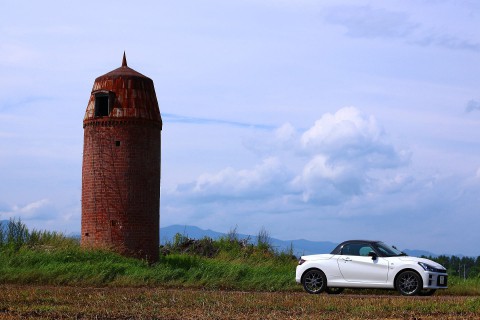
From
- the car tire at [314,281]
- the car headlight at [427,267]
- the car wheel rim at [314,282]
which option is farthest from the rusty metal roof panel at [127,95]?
the car headlight at [427,267]

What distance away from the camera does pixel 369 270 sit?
22703mm

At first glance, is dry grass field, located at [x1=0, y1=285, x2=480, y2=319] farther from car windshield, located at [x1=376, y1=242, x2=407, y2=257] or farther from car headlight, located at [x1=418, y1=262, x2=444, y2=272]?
car windshield, located at [x1=376, y1=242, x2=407, y2=257]

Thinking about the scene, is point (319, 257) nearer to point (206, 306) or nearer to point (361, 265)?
point (361, 265)

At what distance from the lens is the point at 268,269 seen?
28.6 meters

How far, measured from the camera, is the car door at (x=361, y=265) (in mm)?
22594

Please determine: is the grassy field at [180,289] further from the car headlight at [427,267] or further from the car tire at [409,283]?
the car headlight at [427,267]

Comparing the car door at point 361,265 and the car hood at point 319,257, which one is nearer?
the car door at point 361,265

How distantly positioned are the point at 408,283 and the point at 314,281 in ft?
8.87

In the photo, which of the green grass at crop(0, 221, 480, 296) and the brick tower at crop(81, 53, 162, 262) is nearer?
the green grass at crop(0, 221, 480, 296)

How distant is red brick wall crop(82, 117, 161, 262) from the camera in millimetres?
30891

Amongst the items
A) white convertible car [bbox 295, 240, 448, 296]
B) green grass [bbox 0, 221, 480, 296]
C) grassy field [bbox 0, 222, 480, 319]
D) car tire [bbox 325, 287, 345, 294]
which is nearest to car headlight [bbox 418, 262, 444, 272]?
white convertible car [bbox 295, 240, 448, 296]

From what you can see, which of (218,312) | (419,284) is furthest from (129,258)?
(218,312)

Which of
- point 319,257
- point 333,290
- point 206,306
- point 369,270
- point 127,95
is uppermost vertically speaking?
point 127,95

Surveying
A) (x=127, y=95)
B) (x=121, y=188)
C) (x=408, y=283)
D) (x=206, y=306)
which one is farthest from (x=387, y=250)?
(x=127, y=95)
